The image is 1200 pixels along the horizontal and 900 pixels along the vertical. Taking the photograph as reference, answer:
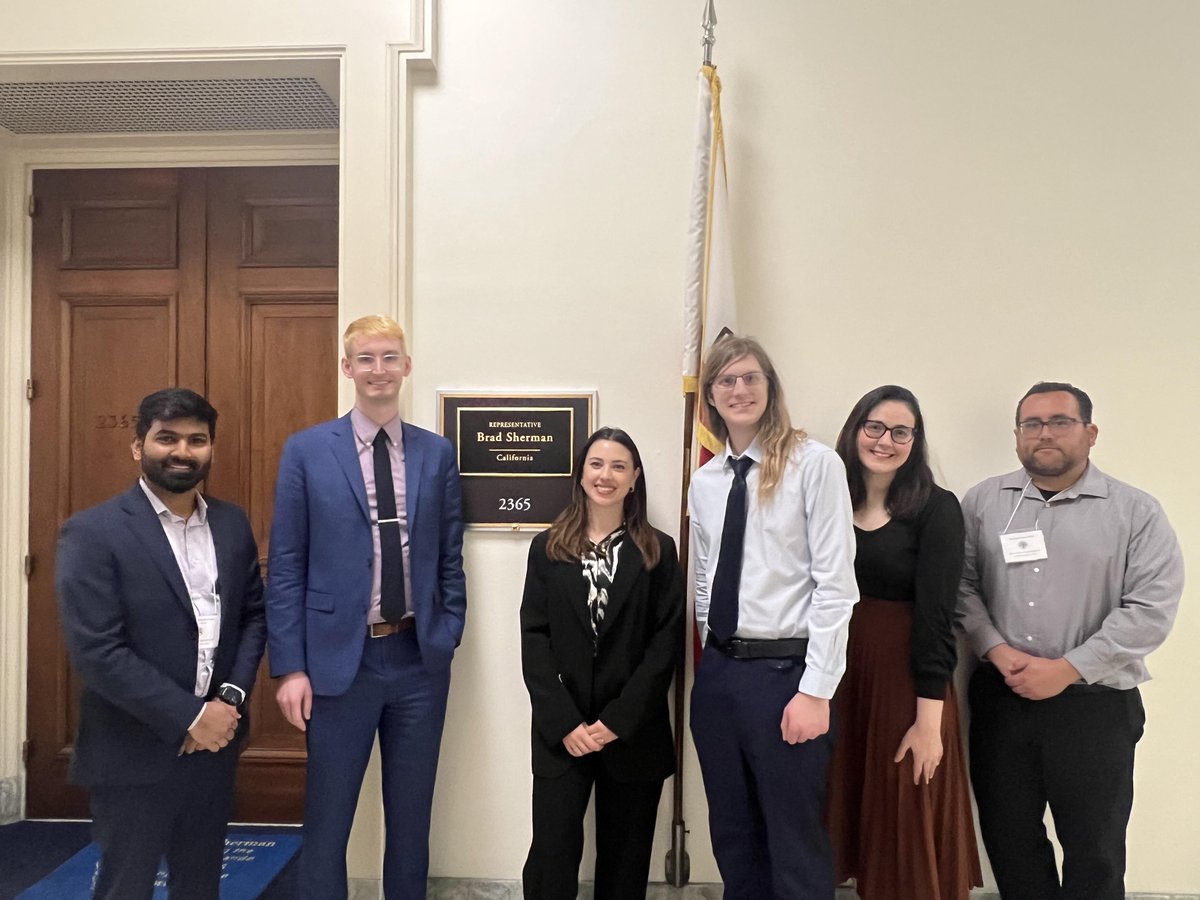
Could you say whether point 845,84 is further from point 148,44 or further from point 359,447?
point 148,44

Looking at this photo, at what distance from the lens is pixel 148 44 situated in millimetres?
2383

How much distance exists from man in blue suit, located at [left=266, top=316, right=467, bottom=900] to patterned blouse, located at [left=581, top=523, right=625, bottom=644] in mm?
413

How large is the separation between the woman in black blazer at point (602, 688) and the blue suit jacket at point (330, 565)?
32cm

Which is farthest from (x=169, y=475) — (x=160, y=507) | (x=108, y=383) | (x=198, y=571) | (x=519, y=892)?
(x=519, y=892)

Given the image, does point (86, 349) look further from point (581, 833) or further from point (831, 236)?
point (831, 236)

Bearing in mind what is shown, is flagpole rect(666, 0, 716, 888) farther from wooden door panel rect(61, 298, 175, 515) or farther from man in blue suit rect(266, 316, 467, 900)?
wooden door panel rect(61, 298, 175, 515)

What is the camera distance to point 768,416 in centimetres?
188

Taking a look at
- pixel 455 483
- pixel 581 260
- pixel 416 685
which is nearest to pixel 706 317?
pixel 581 260

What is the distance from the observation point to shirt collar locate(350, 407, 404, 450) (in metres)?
2.06

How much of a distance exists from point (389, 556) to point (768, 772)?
1142 millimetres

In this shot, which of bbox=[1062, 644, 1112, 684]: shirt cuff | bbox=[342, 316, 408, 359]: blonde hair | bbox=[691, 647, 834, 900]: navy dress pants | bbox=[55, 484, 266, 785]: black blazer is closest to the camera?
bbox=[55, 484, 266, 785]: black blazer

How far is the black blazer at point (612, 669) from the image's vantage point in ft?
6.38

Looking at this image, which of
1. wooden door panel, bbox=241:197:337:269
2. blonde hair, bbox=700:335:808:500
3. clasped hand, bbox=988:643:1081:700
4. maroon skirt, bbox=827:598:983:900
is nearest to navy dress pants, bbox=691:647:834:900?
maroon skirt, bbox=827:598:983:900

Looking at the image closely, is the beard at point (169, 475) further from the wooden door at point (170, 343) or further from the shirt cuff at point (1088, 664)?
the shirt cuff at point (1088, 664)
